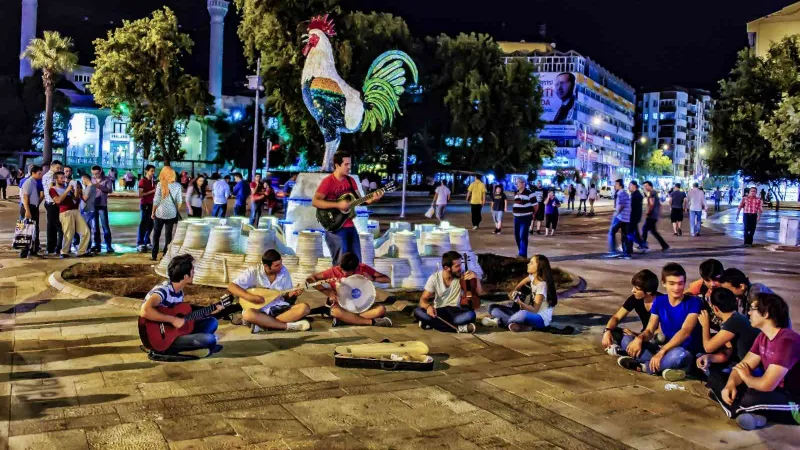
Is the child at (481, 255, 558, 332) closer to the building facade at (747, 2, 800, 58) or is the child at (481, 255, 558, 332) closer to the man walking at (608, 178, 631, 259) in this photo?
the man walking at (608, 178, 631, 259)

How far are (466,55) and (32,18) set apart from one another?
1611 inches

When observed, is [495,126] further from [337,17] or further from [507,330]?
[507,330]

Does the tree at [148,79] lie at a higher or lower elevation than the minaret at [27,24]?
lower

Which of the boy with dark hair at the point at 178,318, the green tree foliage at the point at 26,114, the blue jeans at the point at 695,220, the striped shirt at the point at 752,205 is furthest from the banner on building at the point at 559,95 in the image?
the boy with dark hair at the point at 178,318

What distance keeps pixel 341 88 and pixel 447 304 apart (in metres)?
6.39

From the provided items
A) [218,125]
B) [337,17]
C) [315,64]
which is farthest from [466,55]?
[315,64]

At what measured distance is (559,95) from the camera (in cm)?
9656

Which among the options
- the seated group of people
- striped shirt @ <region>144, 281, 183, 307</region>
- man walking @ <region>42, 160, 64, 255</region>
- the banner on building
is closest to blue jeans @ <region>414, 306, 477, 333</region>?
the seated group of people

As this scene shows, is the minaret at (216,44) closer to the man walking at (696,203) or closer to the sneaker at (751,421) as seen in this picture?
the man walking at (696,203)

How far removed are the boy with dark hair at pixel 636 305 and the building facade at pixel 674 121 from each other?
5436 inches

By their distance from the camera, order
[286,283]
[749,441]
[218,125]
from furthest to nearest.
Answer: [218,125] → [286,283] → [749,441]

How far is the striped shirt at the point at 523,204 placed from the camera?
15023 millimetres

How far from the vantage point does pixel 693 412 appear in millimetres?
5574

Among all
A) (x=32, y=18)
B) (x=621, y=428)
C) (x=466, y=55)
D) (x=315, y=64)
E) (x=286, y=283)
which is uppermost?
(x=32, y=18)
